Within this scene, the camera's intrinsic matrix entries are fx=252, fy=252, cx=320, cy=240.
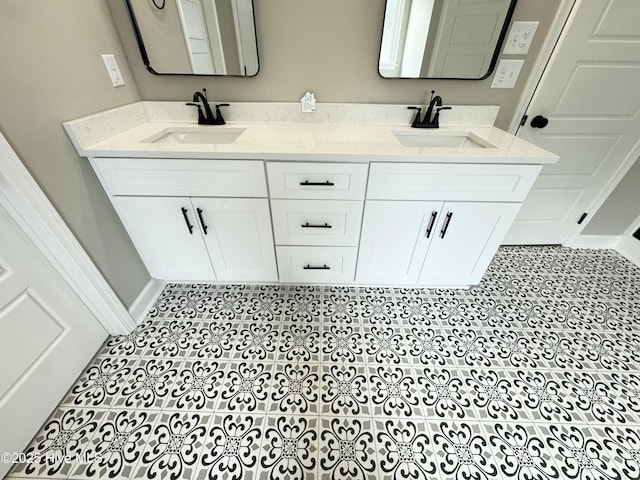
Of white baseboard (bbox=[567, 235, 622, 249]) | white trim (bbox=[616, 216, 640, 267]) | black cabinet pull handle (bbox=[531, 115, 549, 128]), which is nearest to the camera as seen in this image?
black cabinet pull handle (bbox=[531, 115, 549, 128])

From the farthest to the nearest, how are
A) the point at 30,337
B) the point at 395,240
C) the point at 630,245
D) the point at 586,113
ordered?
the point at 630,245 < the point at 586,113 < the point at 395,240 < the point at 30,337

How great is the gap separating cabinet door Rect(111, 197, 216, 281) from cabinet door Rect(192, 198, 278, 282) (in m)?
0.06

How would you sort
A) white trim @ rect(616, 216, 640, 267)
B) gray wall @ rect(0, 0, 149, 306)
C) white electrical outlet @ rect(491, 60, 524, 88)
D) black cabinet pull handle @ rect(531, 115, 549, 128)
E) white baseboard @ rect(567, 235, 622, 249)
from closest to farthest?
gray wall @ rect(0, 0, 149, 306), white electrical outlet @ rect(491, 60, 524, 88), black cabinet pull handle @ rect(531, 115, 549, 128), white trim @ rect(616, 216, 640, 267), white baseboard @ rect(567, 235, 622, 249)

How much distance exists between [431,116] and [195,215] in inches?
57.1

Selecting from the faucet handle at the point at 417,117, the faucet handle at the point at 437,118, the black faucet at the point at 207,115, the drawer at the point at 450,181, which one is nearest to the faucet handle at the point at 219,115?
→ the black faucet at the point at 207,115

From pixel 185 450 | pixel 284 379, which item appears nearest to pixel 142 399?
pixel 185 450

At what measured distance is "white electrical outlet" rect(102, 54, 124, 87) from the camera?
1.22 metres

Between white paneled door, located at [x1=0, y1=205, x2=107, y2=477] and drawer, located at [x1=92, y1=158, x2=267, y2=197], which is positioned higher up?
drawer, located at [x1=92, y1=158, x2=267, y2=197]

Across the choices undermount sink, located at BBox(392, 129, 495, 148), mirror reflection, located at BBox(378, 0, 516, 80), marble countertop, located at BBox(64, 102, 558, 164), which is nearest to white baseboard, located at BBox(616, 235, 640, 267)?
marble countertop, located at BBox(64, 102, 558, 164)

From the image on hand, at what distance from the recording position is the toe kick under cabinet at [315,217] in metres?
1.16

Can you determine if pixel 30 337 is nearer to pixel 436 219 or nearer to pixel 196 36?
pixel 196 36

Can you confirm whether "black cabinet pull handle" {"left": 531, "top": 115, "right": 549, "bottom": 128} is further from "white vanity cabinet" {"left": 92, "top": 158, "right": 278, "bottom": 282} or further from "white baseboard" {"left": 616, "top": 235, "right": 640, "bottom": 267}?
"white vanity cabinet" {"left": 92, "top": 158, "right": 278, "bottom": 282}

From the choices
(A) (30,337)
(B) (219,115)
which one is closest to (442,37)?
(B) (219,115)

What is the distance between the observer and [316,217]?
1302 mm
